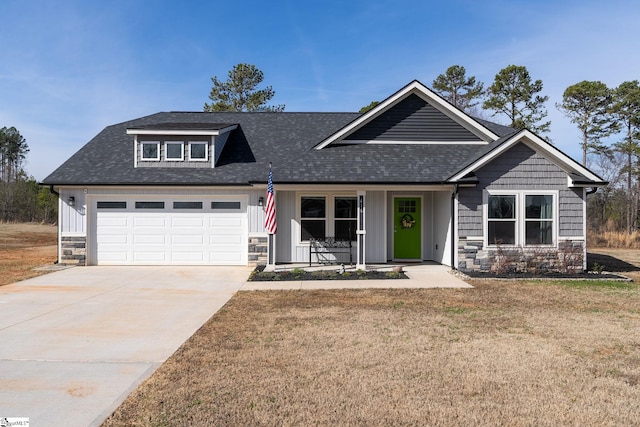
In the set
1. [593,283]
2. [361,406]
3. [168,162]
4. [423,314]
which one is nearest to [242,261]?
[168,162]

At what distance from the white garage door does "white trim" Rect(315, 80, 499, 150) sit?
13.2 ft

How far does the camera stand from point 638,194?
105 ft

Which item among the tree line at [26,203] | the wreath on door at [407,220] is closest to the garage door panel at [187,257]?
the wreath on door at [407,220]

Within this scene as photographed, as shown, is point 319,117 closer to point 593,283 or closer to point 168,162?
point 168,162

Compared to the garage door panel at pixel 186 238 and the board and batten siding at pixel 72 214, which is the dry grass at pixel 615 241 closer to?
the garage door panel at pixel 186 238

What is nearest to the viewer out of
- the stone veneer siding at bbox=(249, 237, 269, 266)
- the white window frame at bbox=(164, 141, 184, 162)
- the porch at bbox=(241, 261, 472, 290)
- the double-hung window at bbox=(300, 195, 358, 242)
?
the porch at bbox=(241, 261, 472, 290)

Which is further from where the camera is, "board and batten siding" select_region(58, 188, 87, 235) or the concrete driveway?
"board and batten siding" select_region(58, 188, 87, 235)

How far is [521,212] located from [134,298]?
10.4 m

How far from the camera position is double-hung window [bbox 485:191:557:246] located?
12930mm

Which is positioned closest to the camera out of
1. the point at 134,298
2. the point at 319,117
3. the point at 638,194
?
the point at 134,298

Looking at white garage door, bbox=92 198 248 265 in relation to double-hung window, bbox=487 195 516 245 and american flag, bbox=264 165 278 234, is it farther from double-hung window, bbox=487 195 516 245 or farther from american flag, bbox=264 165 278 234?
double-hung window, bbox=487 195 516 245

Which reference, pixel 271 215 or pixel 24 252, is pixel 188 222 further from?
pixel 24 252

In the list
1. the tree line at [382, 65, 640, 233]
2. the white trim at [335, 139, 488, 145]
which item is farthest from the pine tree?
the white trim at [335, 139, 488, 145]

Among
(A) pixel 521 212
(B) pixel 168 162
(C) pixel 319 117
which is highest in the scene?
(C) pixel 319 117
